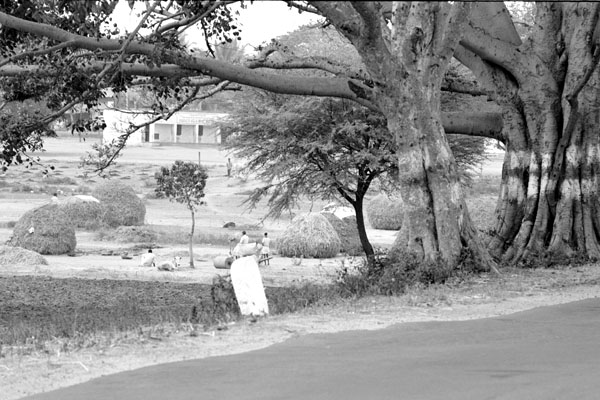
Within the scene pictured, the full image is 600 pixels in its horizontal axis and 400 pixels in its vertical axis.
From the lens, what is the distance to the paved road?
867 centimetres

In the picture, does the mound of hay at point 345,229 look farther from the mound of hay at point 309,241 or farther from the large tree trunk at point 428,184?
the large tree trunk at point 428,184

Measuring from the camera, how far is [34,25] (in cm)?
1645

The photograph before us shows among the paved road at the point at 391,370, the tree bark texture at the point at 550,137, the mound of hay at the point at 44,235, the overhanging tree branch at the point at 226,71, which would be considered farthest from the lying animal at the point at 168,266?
the paved road at the point at 391,370

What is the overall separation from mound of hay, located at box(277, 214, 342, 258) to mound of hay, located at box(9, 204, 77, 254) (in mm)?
7013

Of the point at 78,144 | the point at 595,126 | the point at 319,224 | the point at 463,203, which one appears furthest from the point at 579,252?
the point at 78,144

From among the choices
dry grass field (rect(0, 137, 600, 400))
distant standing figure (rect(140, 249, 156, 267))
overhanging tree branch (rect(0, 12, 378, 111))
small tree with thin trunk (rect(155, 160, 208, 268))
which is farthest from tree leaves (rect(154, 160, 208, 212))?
overhanging tree branch (rect(0, 12, 378, 111))

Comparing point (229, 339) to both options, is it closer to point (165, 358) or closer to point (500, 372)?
point (165, 358)

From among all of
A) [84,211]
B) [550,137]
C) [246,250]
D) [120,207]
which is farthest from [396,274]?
[84,211]

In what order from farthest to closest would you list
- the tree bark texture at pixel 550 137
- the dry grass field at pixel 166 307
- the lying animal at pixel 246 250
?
the lying animal at pixel 246 250 → the tree bark texture at pixel 550 137 → the dry grass field at pixel 166 307

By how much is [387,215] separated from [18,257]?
66.7 ft

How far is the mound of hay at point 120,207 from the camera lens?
1698 inches

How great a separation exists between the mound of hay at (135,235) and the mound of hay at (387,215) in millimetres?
10500

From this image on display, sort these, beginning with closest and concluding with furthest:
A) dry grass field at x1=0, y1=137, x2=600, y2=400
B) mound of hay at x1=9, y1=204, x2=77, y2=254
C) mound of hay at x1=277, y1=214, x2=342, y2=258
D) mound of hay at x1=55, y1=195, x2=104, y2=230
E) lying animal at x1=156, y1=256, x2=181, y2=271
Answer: dry grass field at x1=0, y1=137, x2=600, y2=400, lying animal at x1=156, y1=256, x2=181, y2=271, mound of hay at x1=9, y1=204, x2=77, y2=254, mound of hay at x1=277, y1=214, x2=342, y2=258, mound of hay at x1=55, y1=195, x2=104, y2=230

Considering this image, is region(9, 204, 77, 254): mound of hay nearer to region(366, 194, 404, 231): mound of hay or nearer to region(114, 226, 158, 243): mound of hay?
region(114, 226, 158, 243): mound of hay
